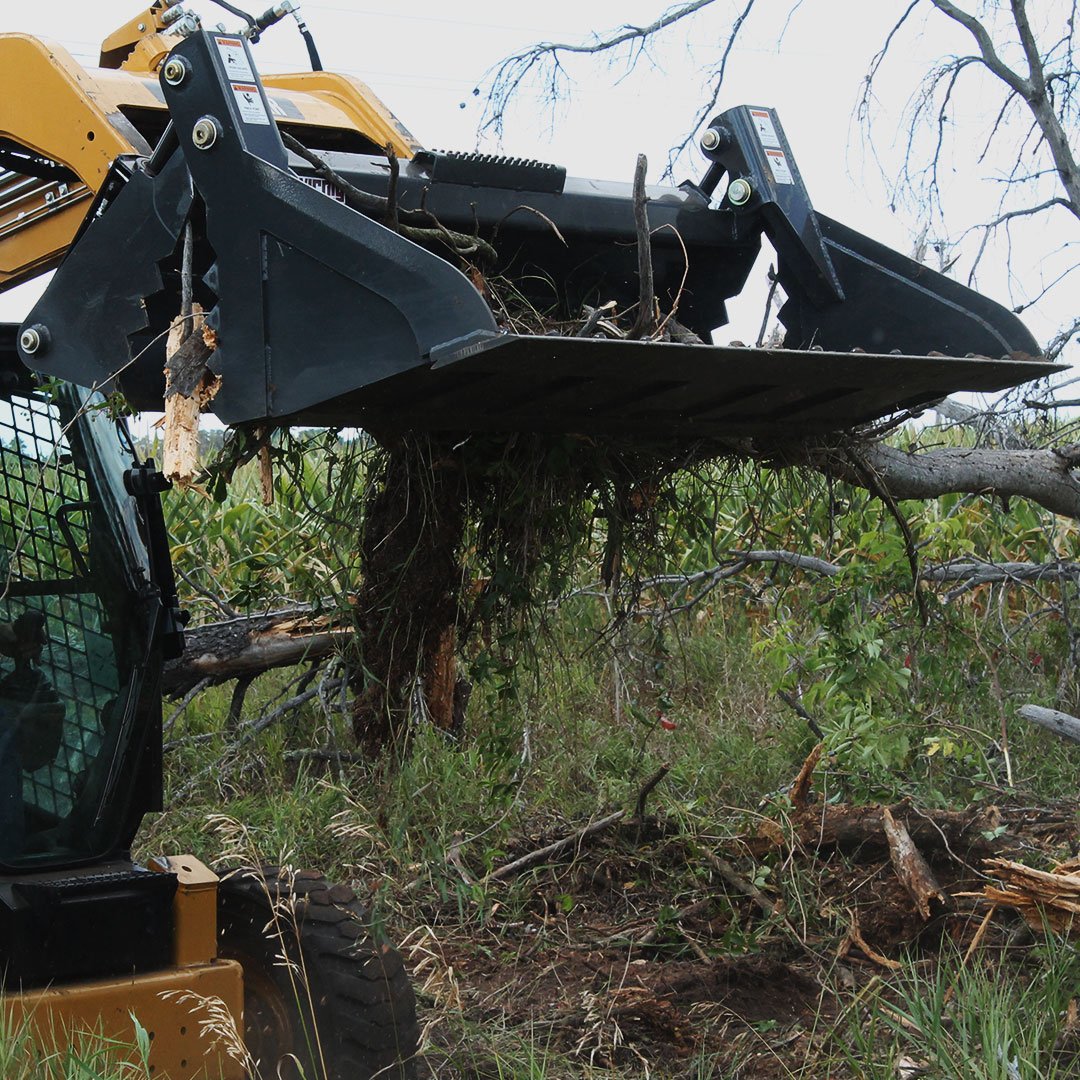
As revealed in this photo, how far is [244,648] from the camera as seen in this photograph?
5.42m

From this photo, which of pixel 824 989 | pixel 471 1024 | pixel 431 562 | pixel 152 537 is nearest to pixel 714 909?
pixel 824 989

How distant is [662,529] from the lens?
12.0ft

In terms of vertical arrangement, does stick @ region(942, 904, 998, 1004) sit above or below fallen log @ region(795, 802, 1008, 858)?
below

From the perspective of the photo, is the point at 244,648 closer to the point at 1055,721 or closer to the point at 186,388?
the point at 186,388

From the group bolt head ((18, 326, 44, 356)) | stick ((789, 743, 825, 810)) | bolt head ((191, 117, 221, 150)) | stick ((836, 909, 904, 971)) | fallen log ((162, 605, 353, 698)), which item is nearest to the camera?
bolt head ((191, 117, 221, 150))

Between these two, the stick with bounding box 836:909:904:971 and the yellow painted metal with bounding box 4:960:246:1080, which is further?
the stick with bounding box 836:909:904:971

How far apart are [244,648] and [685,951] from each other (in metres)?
2.35

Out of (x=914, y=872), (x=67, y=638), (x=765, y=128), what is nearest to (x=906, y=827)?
(x=914, y=872)

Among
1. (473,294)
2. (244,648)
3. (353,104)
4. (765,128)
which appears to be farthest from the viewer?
(244,648)

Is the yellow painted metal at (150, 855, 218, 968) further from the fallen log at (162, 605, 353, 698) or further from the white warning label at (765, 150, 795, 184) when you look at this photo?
the fallen log at (162, 605, 353, 698)

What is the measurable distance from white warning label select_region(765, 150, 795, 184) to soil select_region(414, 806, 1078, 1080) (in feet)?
6.03

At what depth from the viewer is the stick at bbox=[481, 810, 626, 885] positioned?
14.1ft

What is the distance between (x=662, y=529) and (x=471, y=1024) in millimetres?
1355

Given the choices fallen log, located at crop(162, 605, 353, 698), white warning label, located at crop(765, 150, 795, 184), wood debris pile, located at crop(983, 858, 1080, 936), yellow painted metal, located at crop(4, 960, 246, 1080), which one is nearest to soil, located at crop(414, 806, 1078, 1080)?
wood debris pile, located at crop(983, 858, 1080, 936)
